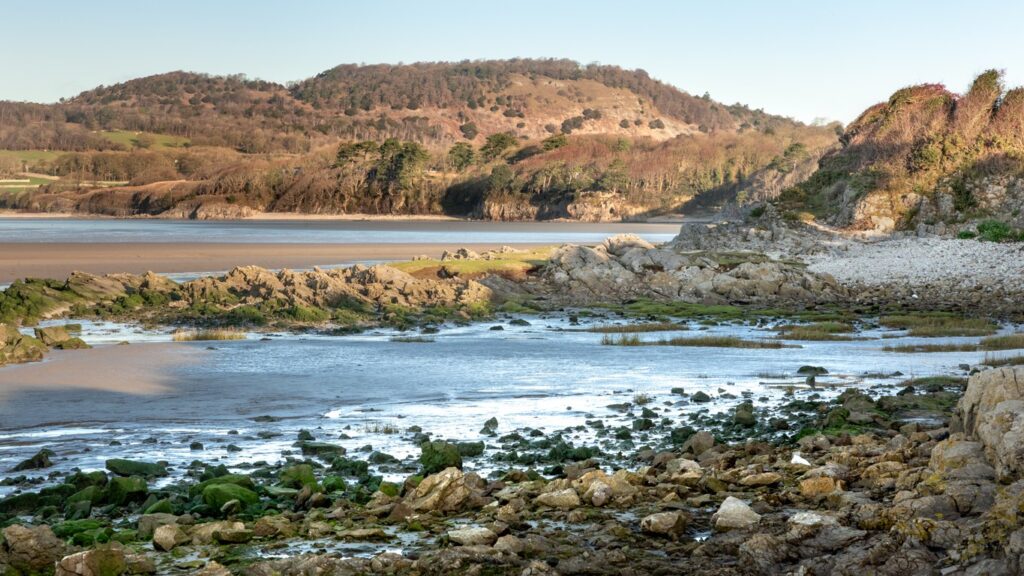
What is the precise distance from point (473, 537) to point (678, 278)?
87.4 ft

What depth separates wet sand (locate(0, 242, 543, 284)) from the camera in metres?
41.7

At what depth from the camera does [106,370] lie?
1794 cm

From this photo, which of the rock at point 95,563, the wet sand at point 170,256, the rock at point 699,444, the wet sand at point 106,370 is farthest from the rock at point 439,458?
the wet sand at point 170,256

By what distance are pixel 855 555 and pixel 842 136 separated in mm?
58162

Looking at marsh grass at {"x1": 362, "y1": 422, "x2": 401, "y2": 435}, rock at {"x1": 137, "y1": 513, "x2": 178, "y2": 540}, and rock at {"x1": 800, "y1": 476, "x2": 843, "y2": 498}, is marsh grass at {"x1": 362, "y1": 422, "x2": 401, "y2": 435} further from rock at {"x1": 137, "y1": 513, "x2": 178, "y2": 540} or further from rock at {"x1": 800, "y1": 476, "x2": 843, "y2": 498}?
rock at {"x1": 800, "y1": 476, "x2": 843, "y2": 498}

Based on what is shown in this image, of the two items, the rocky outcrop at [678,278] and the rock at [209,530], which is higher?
the rocky outcrop at [678,278]

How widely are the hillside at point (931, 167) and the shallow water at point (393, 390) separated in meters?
26.0

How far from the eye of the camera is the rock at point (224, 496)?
8.57 m

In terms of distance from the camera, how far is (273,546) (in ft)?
24.7

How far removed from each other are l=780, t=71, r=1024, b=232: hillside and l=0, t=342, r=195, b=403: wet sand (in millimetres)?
33137

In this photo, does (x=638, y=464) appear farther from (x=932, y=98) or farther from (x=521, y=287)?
(x=932, y=98)

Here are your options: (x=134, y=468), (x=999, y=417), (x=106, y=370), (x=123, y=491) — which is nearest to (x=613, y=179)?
(x=106, y=370)

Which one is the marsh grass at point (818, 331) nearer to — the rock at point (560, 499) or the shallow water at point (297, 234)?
the rock at point (560, 499)

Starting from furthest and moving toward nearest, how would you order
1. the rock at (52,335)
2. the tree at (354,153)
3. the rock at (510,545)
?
the tree at (354,153) → the rock at (52,335) → the rock at (510,545)
